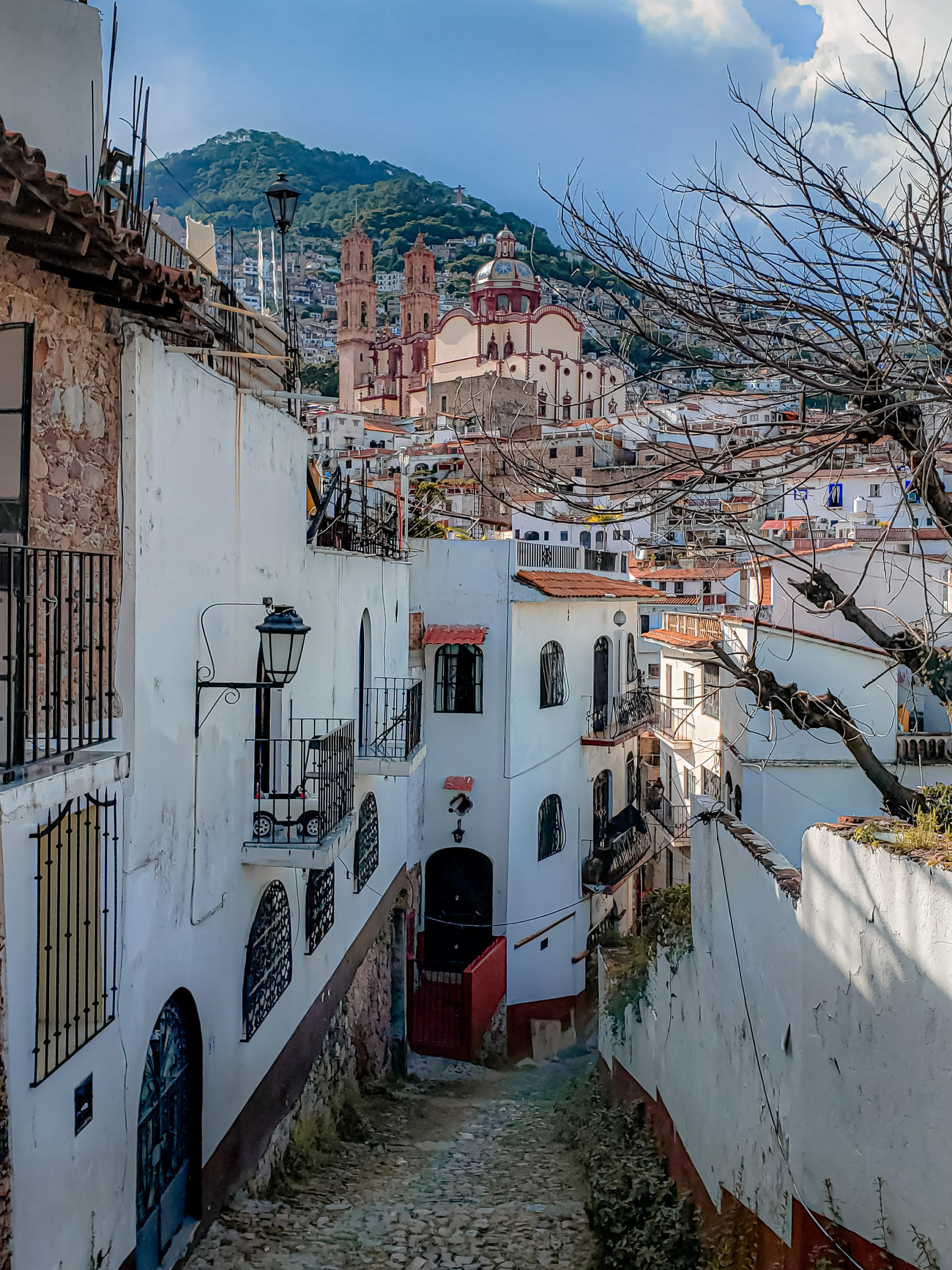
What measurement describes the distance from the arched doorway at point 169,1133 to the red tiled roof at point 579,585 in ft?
41.6

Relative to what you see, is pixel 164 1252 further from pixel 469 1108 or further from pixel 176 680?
pixel 469 1108

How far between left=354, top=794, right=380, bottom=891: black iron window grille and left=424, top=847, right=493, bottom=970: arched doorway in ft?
17.7

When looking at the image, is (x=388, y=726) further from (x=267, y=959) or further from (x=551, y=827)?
(x=551, y=827)

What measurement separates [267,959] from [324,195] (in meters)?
182

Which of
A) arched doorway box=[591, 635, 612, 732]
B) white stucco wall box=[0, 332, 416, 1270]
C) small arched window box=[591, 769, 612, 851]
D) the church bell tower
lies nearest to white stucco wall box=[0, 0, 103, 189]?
white stucco wall box=[0, 332, 416, 1270]

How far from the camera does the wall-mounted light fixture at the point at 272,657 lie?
702cm

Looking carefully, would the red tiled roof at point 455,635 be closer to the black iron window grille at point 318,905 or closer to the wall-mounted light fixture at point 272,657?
the black iron window grille at point 318,905

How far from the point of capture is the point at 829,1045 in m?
5.98

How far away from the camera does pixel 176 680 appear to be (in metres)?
6.54

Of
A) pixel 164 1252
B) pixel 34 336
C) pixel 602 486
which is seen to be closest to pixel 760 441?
pixel 602 486

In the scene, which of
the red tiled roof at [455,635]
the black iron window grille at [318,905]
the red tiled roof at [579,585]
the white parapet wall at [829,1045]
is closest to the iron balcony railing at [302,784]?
the black iron window grille at [318,905]

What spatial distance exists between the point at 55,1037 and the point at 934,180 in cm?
616

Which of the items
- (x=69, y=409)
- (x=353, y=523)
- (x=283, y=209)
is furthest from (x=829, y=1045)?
(x=283, y=209)

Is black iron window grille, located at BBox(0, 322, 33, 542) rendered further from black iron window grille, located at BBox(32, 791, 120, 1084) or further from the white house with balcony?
the white house with balcony
